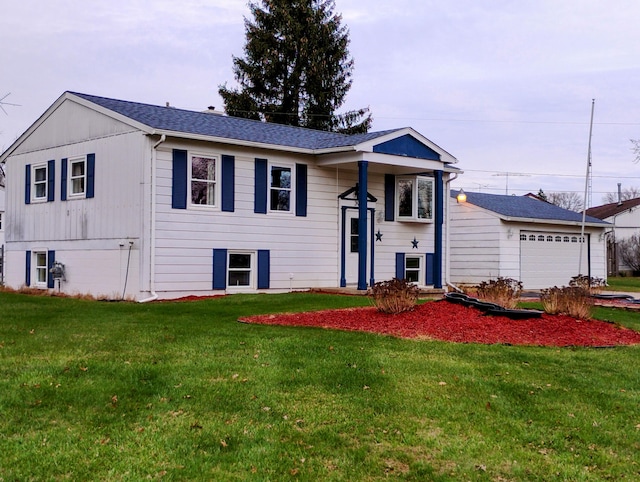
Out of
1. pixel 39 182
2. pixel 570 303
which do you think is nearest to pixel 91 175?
pixel 39 182

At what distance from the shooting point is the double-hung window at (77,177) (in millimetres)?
17266

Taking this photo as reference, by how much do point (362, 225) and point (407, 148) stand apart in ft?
9.26

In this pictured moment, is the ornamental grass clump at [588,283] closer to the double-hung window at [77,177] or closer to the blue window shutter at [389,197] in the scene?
the blue window shutter at [389,197]

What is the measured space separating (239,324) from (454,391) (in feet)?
15.4

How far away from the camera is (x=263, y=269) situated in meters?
17.1

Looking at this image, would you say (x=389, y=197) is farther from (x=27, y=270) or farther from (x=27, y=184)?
(x=27, y=270)

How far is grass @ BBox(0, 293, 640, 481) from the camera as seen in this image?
4.75 metres

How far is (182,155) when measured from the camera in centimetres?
1575

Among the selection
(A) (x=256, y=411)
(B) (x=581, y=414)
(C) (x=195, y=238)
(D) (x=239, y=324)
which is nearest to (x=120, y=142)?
(C) (x=195, y=238)

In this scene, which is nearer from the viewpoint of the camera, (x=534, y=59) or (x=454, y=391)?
(x=454, y=391)

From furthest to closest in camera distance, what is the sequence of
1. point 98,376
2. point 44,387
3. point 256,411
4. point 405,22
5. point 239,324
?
1. point 405,22
2. point 239,324
3. point 98,376
4. point 44,387
5. point 256,411

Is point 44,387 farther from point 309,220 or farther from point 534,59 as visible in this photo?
point 534,59

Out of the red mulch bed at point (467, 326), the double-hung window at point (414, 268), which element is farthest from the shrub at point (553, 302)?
the double-hung window at point (414, 268)

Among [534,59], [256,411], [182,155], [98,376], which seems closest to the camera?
[256,411]
